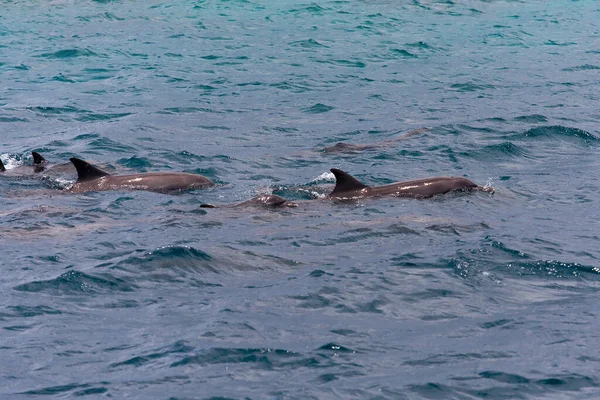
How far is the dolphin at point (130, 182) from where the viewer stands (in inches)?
602

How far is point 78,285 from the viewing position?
34.2ft

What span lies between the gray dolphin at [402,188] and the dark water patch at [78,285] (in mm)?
4742

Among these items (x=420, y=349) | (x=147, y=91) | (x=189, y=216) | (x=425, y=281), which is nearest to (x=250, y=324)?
(x=420, y=349)

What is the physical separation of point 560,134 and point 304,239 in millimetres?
9282

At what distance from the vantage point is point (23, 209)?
14.0m

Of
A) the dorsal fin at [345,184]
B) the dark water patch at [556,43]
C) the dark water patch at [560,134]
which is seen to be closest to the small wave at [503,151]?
the dark water patch at [560,134]

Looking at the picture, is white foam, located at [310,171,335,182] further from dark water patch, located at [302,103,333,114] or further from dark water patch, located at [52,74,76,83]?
dark water patch, located at [52,74,76,83]

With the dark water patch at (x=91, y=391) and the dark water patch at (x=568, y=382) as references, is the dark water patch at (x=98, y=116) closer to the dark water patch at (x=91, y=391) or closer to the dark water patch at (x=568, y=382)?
the dark water patch at (x=91, y=391)

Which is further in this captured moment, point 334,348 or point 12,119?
point 12,119

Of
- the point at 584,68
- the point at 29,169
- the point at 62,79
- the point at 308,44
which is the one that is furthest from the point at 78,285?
the point at 308,44

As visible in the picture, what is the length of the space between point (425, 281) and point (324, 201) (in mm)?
4058

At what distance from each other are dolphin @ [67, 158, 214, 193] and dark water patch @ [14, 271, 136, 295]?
473 cm

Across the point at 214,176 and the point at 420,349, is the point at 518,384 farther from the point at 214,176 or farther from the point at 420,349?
the point at 214,176

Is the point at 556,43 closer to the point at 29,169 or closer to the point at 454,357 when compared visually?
the point at 29,169
